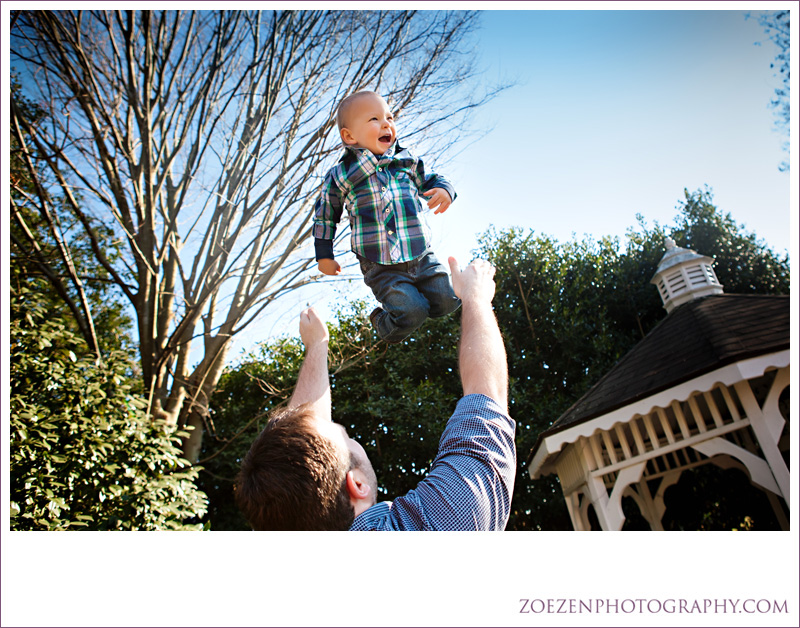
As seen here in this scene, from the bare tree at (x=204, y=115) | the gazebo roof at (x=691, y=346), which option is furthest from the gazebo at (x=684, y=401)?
the bare tree at (x=204, y=115)

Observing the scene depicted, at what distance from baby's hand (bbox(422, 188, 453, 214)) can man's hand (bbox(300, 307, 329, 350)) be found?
491 mm

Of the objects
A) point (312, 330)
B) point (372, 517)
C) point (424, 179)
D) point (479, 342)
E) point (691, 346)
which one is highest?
point (424, 179)


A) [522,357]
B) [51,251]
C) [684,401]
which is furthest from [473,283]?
[522,357]

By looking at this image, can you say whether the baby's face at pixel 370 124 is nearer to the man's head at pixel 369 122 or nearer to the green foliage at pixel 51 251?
the man's head at pixel 369 122

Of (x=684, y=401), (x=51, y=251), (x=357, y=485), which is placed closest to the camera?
(x=357, y=485)

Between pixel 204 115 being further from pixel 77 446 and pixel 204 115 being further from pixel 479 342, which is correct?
pixel 479 342

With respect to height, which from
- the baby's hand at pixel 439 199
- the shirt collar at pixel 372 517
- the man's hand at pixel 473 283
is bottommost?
the shirt collar at pixel 372 517

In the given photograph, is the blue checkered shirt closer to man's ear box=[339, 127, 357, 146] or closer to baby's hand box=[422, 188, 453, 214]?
baby's hand box=[422, 188, 453, 214]

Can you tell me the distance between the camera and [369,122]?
1.61 m

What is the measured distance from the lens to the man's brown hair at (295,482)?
1037 mm

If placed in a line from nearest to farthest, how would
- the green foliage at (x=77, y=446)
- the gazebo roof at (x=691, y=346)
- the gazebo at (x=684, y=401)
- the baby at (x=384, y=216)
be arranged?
the baby at (x=384, y=216)
the green foliage at (x=77, y=446)
the gazebo at (x=684, y=401)
the gazebo roof at (x=691, y=346)

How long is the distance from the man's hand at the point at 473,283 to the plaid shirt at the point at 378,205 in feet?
1.05

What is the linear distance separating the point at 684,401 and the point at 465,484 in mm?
4038

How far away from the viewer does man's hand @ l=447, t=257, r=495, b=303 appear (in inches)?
49.1
